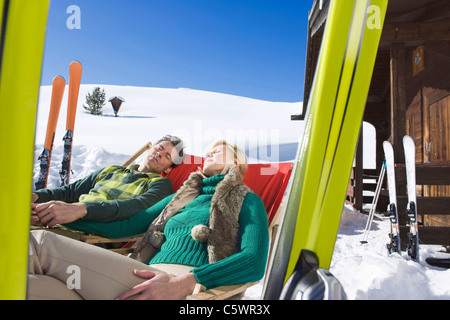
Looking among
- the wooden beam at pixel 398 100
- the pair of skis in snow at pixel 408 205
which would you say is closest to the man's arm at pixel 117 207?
the pair of skis in snow at pixel 408 205

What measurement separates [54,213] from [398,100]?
14.5 ft

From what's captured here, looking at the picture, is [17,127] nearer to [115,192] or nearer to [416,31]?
[115,192]

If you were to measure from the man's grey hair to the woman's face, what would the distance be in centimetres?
69

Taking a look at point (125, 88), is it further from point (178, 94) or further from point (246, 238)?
point (246, 238)

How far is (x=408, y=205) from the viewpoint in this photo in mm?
3654

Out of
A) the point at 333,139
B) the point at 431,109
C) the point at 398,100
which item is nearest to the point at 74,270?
the point at 333,139

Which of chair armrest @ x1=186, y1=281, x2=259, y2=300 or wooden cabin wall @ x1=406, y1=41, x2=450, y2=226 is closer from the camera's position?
chair armrest @ x1=186, y1=281, x2=259, y2=300

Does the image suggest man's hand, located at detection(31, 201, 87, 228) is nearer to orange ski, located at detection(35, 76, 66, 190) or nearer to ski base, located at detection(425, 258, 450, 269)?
orange ski, located at detection(35, 76, 66, 190)

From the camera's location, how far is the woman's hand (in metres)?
1.12

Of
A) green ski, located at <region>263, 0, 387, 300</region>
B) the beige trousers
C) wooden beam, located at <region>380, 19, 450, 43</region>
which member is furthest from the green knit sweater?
wooden beam, located at <region>380, 19, 450, 43</region>

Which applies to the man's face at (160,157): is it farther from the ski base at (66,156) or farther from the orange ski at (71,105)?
the ski base at (66,156)

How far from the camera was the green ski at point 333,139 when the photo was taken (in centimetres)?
87

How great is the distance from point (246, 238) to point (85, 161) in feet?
34.9
